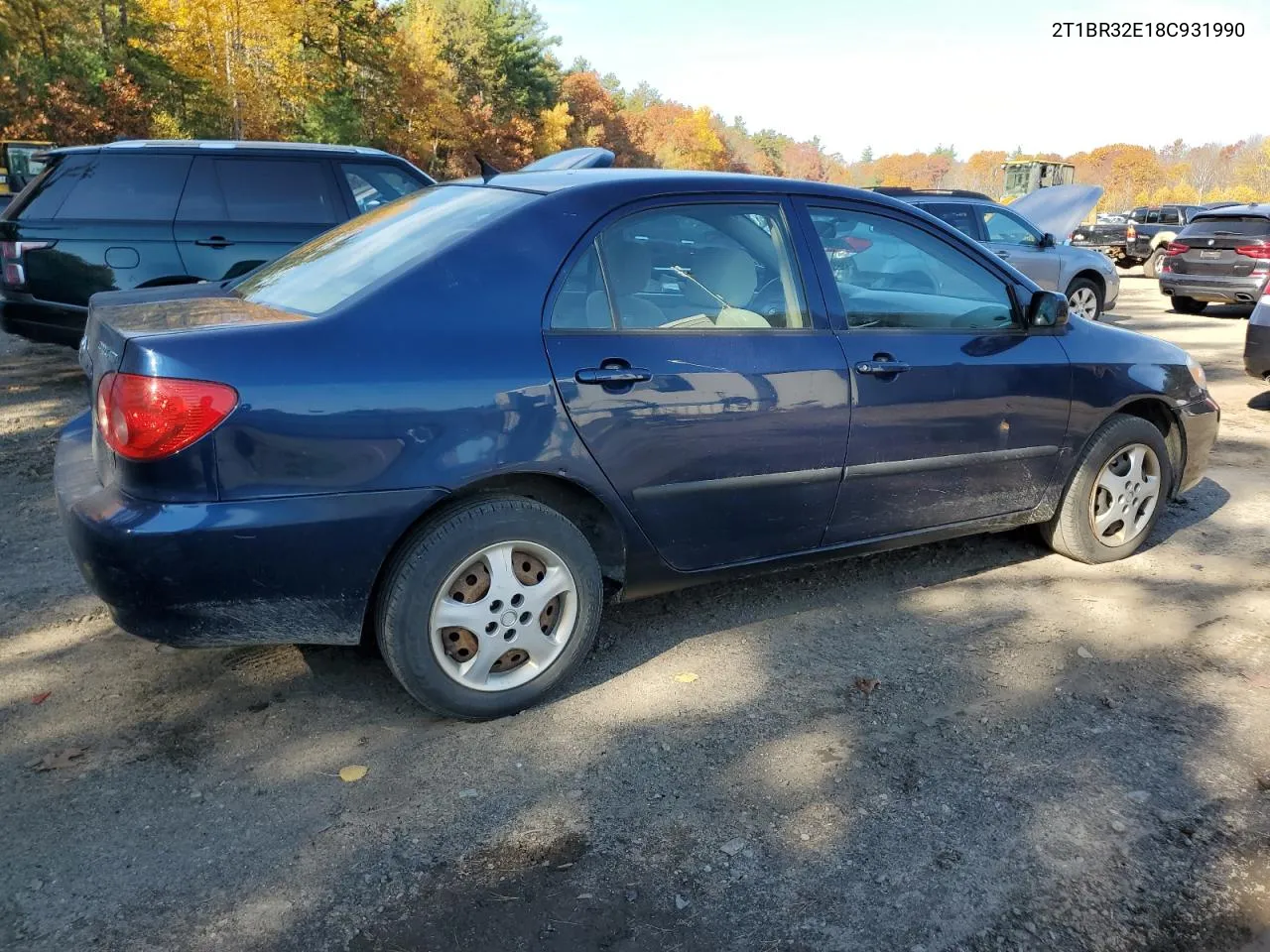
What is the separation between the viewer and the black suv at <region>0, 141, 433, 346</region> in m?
6.98

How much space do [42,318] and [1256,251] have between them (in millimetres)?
14812

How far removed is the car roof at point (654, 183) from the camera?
3.36 metres

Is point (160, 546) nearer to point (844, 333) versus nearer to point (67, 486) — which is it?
point (67, 486)

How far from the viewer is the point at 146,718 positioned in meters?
3.14

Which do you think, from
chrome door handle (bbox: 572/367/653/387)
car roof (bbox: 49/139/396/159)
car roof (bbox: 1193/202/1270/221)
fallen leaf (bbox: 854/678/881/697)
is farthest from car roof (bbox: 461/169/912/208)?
car roof (bbox: 1193/202/1270/221)

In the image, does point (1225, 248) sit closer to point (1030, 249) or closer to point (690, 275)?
point (1030, 249)

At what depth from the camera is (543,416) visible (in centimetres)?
303

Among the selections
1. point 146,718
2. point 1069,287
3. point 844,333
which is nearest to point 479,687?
point 146,718

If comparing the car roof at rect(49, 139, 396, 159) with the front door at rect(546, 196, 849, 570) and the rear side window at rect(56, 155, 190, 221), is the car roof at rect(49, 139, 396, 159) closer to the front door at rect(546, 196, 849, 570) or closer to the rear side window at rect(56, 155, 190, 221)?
the rear side window at rect(56, 155, 190, 221)

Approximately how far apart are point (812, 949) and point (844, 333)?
6.95ft

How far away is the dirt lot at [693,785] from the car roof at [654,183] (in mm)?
→ 1608

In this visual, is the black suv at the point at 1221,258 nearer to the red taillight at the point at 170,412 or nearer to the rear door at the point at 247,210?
the rear door at the point at 247,210

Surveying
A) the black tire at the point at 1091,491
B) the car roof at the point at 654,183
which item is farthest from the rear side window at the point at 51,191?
the black tire at the point at 1091,491

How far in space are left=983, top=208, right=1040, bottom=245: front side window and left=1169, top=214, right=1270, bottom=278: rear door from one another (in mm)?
3969
